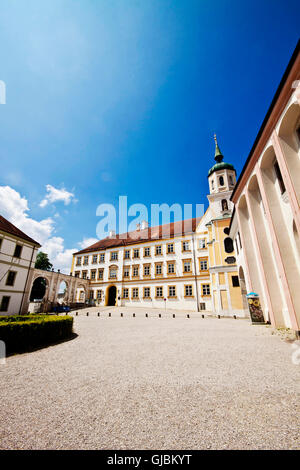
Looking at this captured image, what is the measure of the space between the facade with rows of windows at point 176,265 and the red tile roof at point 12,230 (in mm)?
14684

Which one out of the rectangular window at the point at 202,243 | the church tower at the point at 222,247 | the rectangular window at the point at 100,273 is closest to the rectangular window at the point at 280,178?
the church tower at the point at 222,247

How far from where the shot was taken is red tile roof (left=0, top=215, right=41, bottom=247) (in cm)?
2067

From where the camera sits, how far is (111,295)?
34.7 meters

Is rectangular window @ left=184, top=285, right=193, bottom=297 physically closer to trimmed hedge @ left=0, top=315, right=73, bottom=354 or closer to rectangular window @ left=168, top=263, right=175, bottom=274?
rectangular window @ left=168, top=263, right=175, bottom=274

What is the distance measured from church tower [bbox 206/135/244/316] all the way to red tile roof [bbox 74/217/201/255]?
5340mm

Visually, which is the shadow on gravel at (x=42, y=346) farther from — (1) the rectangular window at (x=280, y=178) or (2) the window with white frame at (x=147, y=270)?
(2) the window with white frame at (x=147, y=270)

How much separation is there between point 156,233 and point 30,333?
2878 cm

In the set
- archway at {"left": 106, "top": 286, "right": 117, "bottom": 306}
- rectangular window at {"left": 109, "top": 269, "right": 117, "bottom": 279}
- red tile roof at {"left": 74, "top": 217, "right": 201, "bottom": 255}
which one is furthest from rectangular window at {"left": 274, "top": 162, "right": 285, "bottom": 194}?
archway at {"left": 106, "top": 286, "right": 117, "bottom": 306}

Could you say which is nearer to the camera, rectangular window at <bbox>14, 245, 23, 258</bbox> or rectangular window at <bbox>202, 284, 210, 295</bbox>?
rectangular window at <bbox>14, 245, 23, 258</bbox>

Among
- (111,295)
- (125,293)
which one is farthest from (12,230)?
(111,295)

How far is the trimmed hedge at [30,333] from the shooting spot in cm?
737

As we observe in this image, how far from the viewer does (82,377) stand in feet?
15.8

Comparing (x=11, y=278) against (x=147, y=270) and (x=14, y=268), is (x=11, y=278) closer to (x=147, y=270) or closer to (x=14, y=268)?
(x=14, y=268)
